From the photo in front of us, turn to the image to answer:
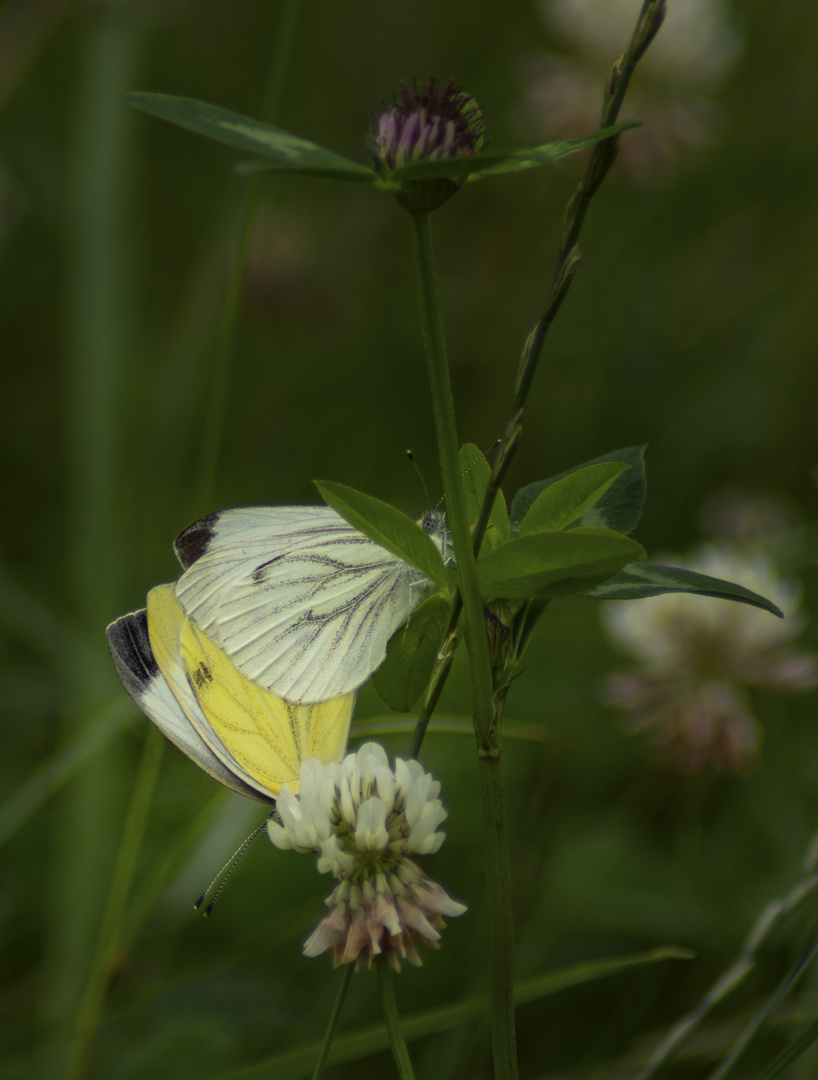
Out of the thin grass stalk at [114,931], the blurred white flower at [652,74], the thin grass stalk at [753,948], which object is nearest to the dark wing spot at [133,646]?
the thin grass stalk at [114,931]

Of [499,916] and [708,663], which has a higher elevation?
[499,916]

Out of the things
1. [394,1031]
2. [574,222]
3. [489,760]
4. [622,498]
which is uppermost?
[574,222]

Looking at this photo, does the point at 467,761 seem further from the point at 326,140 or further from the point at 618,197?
the point at 326,140

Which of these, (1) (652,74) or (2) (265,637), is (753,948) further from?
(1) (652,74)

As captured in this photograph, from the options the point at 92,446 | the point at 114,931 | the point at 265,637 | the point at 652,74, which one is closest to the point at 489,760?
the point at 265,637

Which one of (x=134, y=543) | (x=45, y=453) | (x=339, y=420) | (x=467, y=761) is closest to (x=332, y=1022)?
(x=467, y=761)

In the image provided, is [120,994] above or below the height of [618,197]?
below

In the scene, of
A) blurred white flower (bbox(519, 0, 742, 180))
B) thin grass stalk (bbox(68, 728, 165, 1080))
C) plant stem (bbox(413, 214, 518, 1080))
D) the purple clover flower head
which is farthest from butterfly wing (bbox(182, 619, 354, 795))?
blurred white flower (bbox(519, 0, 742, 180))
